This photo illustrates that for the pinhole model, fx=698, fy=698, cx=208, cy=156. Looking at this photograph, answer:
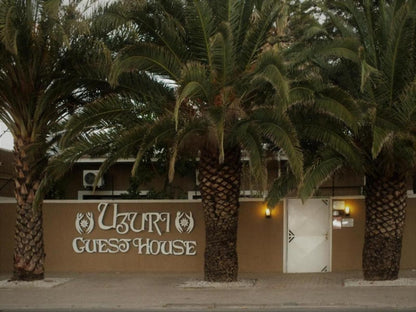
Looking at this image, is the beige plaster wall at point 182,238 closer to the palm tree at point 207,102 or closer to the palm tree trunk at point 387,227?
the palm tree trunk at point 387,227

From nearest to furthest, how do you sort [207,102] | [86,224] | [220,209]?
1. [207,102]
2. [220,209]
3. [86,224]

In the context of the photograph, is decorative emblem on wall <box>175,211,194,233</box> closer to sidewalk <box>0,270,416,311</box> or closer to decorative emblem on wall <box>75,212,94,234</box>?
sidewalk <box>0,270,416,311</box>

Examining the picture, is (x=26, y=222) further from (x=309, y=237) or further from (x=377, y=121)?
(x=377, y=121)

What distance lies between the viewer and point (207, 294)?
14.9 m

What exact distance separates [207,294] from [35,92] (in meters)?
6.26

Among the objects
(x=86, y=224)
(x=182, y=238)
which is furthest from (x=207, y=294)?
(x=86, y=224)

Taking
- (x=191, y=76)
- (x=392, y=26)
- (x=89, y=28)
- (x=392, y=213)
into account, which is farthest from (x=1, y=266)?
(x=392, y=26)

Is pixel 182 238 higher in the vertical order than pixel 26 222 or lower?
lower

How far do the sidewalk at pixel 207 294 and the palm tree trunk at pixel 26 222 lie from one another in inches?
28.4

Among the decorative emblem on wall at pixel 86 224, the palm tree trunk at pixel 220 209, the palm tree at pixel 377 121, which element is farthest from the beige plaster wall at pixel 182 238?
the palm tree trunk at pixel 220 209

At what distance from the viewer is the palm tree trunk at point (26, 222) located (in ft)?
55.1

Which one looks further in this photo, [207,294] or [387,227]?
[387,227]

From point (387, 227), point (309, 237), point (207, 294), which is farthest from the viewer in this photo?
point (309, 237)

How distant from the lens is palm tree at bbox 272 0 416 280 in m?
14.6
